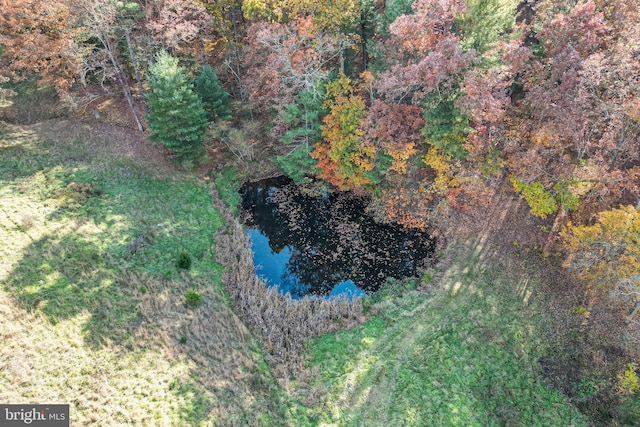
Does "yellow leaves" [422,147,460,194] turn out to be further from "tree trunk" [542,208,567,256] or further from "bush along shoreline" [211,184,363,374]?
"bush along shoreline" [211,184,363,374]

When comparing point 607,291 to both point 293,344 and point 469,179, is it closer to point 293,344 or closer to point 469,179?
point 469,179

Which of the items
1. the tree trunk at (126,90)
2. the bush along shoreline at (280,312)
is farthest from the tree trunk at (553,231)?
the tree trunk at (126,90)

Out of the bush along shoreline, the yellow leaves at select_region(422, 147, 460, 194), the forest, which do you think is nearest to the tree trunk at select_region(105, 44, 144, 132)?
the forest

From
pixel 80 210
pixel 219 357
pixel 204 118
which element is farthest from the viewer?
pixel 204 118

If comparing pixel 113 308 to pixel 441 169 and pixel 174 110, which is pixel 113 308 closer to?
pixel 174 110

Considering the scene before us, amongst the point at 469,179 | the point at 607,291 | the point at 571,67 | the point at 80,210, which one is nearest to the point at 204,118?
the point at 80,210

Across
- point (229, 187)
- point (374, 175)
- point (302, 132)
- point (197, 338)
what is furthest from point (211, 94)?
point (197, 338)

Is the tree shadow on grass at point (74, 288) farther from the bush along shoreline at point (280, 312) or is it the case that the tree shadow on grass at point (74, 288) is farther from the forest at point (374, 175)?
the bush along shoreline at point (280, 312)
